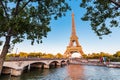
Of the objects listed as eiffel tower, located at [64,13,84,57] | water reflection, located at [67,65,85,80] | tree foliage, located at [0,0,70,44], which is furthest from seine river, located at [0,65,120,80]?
eiffel tower, located at [64,13,84,57]

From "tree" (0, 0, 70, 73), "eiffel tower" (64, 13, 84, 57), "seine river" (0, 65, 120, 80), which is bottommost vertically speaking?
"seine river" (0, 65, 120, 80)

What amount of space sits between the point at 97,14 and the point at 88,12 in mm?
711

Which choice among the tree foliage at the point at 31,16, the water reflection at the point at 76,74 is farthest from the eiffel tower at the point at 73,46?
the tree foliage at the point at 31,16

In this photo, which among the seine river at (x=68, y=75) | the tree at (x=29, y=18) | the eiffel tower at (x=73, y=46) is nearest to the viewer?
the tree at (x=29, y=18)

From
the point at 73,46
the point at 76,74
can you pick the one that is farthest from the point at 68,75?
the point at 73,46

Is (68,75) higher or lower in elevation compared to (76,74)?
lower

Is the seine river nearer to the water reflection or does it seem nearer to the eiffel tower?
the water reflection

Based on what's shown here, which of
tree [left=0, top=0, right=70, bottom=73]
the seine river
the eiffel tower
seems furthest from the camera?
the eiffel tower

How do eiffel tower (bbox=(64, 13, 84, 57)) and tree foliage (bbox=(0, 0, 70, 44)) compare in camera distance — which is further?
eiffel tower (bbox=(64, 13, 84, 57))

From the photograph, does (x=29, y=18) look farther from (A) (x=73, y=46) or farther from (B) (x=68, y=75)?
(A) (x=73, y=46)

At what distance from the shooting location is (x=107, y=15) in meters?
13.4

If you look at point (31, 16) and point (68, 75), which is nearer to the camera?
point (31, 16)

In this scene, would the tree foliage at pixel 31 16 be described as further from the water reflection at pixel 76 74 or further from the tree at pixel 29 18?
the water reflection at pixel 76 74

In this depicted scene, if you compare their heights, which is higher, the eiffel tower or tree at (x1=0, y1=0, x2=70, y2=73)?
the eiffel tower
